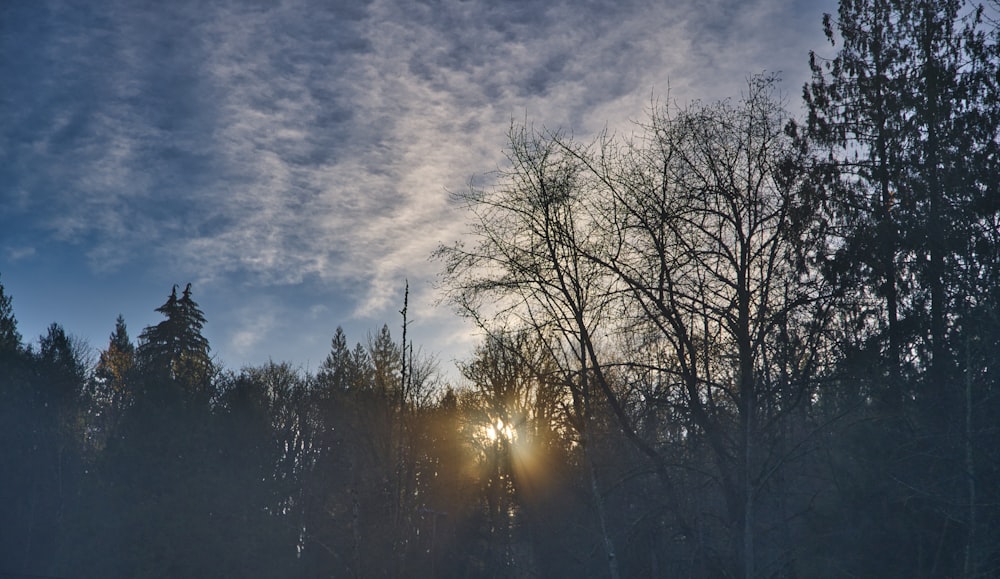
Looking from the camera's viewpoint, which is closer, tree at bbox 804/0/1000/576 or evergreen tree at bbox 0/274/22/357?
tree at bbox 804/0/1000/576

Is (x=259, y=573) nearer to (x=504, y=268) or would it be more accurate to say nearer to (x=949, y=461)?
(x=504, y=268)

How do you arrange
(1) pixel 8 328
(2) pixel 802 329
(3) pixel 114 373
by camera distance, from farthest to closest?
(3) pixel 114 373, (1) pixel 8 328, (2) pixel 802 329

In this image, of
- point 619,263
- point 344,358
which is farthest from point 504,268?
point 344,358

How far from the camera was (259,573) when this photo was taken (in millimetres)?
26781

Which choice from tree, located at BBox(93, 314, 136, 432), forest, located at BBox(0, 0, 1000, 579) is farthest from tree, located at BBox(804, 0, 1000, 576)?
tree, located at BBox(93, 314, 136, 432)

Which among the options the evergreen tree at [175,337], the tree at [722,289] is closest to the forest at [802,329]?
the tree at [722,289]

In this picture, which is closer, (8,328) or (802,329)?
(802,329)

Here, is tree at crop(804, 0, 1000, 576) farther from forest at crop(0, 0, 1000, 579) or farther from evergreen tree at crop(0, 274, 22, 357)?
evergreen tree at crop(0, 274, 22, 357)

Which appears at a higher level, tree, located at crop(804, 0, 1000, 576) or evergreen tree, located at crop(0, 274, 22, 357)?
evergreen tree, located at crop(0, 274, 22, 357)

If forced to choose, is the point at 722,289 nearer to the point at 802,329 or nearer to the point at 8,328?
the point at 802,329

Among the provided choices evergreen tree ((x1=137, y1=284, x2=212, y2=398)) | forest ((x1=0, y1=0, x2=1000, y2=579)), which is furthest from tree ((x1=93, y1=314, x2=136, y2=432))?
forest ((x1=0, y1=0, x2=1000, y2=579))

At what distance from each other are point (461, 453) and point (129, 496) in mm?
13370

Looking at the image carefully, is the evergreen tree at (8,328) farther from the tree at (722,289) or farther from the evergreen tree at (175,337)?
the tree at (722,289)

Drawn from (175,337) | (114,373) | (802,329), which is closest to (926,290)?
(802,329)
